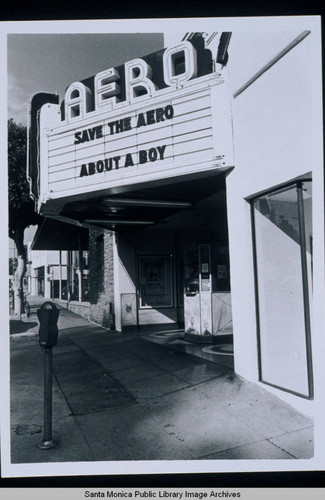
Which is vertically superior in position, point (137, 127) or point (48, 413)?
point (137, 127)

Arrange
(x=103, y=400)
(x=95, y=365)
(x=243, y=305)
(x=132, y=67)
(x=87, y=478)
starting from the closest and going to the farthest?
(x=87, y=478)
(x=103, y=400)
(x=243, y=305)
(x=132, y=67)
(x=95, y=365)

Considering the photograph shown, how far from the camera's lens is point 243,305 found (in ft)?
18.3

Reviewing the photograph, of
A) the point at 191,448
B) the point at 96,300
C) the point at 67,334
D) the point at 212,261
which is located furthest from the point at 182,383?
the point at 96,300

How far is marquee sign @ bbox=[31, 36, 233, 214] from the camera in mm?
5695

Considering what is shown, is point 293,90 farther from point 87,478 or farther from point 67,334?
point 67,334

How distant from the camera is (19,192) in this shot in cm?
1394

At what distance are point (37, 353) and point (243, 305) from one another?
4578mm

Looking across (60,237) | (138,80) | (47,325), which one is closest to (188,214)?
(138,80)

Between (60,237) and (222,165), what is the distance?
1239 cm

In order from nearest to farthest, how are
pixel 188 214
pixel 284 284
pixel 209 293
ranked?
pixel 284 284 → pixel 209 293 → pixel 188 214

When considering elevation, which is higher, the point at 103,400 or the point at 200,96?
the point at 200,96

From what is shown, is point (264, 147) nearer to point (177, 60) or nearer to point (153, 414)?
point (177, 60)

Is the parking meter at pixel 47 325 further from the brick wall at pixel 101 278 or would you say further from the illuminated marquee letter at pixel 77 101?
the brick wall at pixel 101 278

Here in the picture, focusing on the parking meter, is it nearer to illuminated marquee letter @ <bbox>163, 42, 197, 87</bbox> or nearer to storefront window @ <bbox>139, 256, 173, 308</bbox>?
illuminated marquee letter @ <bbox>163, 42, 197, 87</bbox>
